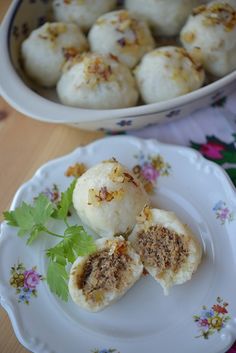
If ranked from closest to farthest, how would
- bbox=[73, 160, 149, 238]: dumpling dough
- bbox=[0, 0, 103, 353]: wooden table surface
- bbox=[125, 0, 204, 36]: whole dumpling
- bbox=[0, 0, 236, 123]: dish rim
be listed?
bbox=[73, 160, 149, 238]: dumpling dough < bbox=[0, 0, 236, 123]: dish rim < bbox=[0, 0, 103, 353]: wooden table surface < bbox=[125, 0, 204, 36]: whole dumpling

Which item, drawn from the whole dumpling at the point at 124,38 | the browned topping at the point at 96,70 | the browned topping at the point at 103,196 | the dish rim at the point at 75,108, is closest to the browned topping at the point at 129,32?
the whole dumpling at the point at 124,38

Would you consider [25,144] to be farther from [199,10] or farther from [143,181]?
[199,10]

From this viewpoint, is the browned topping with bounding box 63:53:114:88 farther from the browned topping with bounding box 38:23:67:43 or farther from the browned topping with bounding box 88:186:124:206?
the browned topping with bounding box 88:186:124:206

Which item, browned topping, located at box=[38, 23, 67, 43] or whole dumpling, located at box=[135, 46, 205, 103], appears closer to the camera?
whole dumpling, located at box=[135, 46, 205, 103]

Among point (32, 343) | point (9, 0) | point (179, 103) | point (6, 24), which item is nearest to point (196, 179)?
point (179, 103)

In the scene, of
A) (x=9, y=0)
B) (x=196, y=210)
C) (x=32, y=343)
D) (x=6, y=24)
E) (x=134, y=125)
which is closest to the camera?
(x=32, y=343)

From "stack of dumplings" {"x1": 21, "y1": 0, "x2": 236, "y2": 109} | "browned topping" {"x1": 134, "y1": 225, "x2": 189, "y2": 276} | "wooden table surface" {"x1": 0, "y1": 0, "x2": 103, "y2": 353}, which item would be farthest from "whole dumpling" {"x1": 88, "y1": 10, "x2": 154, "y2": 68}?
"browned topping" {"x1": 134, "y1": 225, "x2": 189, "y2": 276}

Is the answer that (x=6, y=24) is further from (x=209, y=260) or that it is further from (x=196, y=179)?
(x=209, y=260)
